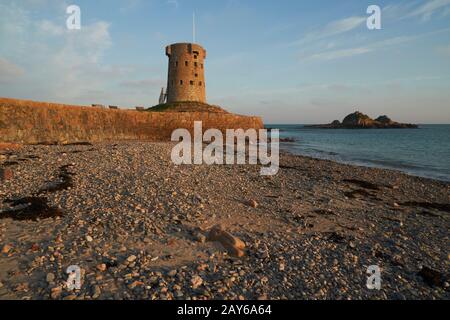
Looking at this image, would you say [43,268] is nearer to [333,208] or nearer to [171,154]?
[333,208]

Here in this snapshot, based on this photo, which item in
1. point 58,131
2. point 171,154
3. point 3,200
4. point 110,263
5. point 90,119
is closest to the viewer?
point 110,263

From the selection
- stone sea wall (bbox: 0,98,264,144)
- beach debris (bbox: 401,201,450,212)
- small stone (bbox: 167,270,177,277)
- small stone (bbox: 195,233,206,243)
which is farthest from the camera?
stone sea wall (bbox: 0,98,264,144)

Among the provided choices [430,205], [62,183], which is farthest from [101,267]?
[430,205]

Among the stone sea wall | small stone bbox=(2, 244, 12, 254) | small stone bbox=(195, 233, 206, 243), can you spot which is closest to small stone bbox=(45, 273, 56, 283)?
small stone bbox=(2, 244, 12, 254)

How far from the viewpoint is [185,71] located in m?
49.1

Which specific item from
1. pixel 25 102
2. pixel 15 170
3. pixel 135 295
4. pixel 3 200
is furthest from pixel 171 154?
pixel 135 295

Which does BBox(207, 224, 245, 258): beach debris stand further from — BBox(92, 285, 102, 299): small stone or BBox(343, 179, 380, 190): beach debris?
BBox(343, 179, 380, 190): beach debris

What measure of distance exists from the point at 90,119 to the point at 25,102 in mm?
5190

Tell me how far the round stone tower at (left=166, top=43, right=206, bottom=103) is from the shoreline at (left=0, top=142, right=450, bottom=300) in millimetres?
38940

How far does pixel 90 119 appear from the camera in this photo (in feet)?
83.5

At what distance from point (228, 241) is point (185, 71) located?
47127 mm

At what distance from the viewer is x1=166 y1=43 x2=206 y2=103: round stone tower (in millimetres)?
48750

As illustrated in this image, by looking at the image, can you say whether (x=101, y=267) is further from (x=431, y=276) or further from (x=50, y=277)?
(x=431, y=276)
